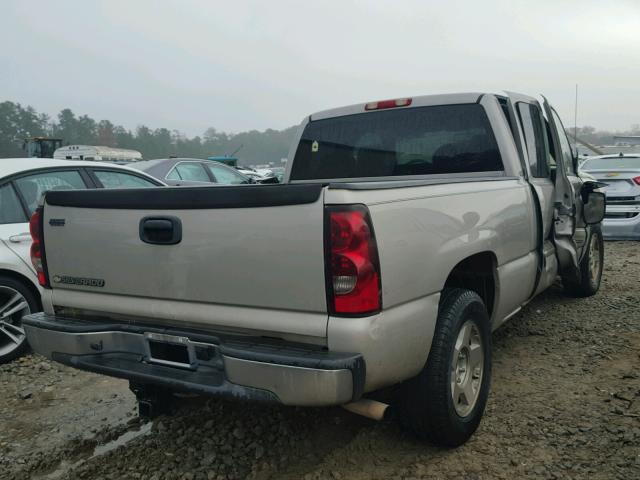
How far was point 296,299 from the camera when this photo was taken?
7.30ft

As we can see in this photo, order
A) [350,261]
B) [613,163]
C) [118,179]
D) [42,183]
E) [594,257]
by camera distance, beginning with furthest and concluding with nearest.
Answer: [613,163] < [594,257] < [118,179] < [42,183] < [350,261]

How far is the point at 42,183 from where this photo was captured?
15.4 feet

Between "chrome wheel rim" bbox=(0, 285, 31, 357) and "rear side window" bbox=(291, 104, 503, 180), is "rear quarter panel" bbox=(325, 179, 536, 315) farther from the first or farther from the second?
"chrome wheel rim" bbox=(0, 285, 31, 357)

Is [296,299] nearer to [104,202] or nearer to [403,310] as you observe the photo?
[403,310]

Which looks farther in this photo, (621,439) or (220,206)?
(621,439)

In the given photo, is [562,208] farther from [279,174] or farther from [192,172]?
[279,174]

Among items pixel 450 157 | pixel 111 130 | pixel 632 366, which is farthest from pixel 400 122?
pixel 111 130

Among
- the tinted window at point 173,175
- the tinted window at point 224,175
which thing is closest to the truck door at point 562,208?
the tinted window at point 173,175

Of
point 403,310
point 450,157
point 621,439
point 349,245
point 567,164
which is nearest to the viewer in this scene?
point 349,245

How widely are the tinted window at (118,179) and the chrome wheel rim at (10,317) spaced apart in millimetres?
1340

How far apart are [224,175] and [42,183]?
6869mm

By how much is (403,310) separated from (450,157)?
5.81 ft

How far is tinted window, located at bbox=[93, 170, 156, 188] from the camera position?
5180 millimetres

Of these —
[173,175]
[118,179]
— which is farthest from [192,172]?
[118,179]
